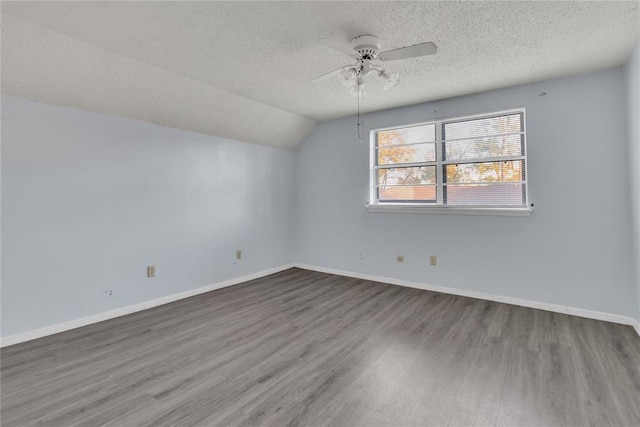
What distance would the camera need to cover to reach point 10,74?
95.4 inches

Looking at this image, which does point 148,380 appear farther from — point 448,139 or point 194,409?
point 448,139

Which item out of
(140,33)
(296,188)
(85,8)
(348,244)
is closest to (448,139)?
(348,244)

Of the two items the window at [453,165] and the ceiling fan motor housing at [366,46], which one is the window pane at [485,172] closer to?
the window at [453,165]

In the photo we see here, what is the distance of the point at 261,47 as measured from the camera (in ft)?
8.18

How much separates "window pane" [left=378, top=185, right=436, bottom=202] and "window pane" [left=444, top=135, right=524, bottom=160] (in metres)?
0.50

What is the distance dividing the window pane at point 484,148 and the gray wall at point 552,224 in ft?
0.57

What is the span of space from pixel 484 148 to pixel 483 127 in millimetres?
266

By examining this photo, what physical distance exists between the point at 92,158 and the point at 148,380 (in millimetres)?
2280

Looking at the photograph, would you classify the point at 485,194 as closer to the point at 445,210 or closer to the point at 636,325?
the point at 445,210

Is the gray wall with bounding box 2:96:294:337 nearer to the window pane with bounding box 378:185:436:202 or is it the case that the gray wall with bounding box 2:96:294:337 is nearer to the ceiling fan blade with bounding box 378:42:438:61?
the window pane with bounding box 378:185:436:202

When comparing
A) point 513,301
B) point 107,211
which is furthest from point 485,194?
point 107,211

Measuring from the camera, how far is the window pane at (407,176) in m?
4.12

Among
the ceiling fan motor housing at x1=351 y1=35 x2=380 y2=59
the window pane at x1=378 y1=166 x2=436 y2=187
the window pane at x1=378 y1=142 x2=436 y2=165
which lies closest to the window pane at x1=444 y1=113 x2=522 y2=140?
the window pane at x1=378 y1=142 x2=436 y2=165

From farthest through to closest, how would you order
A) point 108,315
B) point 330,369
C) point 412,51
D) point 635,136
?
point 108,315 < point 635,136 < point 330,369 < point 412,51
